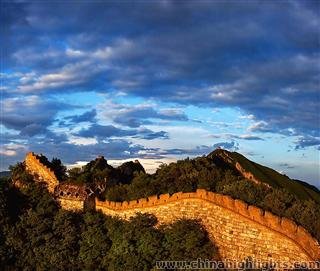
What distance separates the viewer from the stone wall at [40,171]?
3253cm

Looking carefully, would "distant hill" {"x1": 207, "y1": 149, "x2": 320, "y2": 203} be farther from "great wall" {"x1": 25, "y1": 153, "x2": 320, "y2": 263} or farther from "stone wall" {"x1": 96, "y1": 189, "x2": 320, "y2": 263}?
"stone wall" {"x1": 96, "y1": 189, "x2": 320, "y2": 263}

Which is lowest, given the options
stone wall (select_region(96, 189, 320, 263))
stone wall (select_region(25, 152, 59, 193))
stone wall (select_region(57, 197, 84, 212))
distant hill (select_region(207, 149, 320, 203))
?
stone wall (select_region(96, 189, 320, 263))

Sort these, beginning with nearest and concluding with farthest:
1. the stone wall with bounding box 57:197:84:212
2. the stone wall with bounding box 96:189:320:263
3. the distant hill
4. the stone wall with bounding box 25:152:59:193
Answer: the stone wall with bounding box 96:189:320:263 < the stone wall with bounding box 57:197:84:212 < the stone wall with bounding box 25:152:59:193 < the distant hill

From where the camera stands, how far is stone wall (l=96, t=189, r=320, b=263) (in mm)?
20266

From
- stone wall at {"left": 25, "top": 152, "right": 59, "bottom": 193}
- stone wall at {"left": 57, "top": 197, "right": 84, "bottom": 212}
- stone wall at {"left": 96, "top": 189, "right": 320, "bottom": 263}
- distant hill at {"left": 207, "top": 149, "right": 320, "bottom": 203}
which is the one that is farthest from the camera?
distant hill at {"left": 207, "top": 149, "right": 320, "bottom": 203}

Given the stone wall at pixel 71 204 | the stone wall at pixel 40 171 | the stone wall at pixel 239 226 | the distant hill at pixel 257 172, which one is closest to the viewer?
the stone wall at pixel 239 226

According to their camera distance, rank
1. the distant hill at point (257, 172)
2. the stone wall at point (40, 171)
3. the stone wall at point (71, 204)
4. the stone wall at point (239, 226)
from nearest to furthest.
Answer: the stone wall at point (239, 226) → the stone wall at point (71, 204) → the stone wall at point (40, 171) → the distant hill at point (257, 172)

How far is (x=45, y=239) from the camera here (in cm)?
2888

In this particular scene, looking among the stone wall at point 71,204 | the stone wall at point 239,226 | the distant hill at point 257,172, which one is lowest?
the stone wall at point 239,226

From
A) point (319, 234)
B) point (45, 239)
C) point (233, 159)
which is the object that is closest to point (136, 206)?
point (45, 239)

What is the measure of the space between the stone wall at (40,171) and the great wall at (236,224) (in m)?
5.57

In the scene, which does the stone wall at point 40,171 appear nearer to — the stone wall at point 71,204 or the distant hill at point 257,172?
the stone wall at point 71,204

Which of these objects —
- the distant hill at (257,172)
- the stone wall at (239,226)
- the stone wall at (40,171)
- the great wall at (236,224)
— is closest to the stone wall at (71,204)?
the stone wall at (40,171)

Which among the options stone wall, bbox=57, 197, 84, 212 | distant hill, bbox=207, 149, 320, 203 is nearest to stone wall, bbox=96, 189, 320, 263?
stone wall, bbox=57, 197, 84, 212
